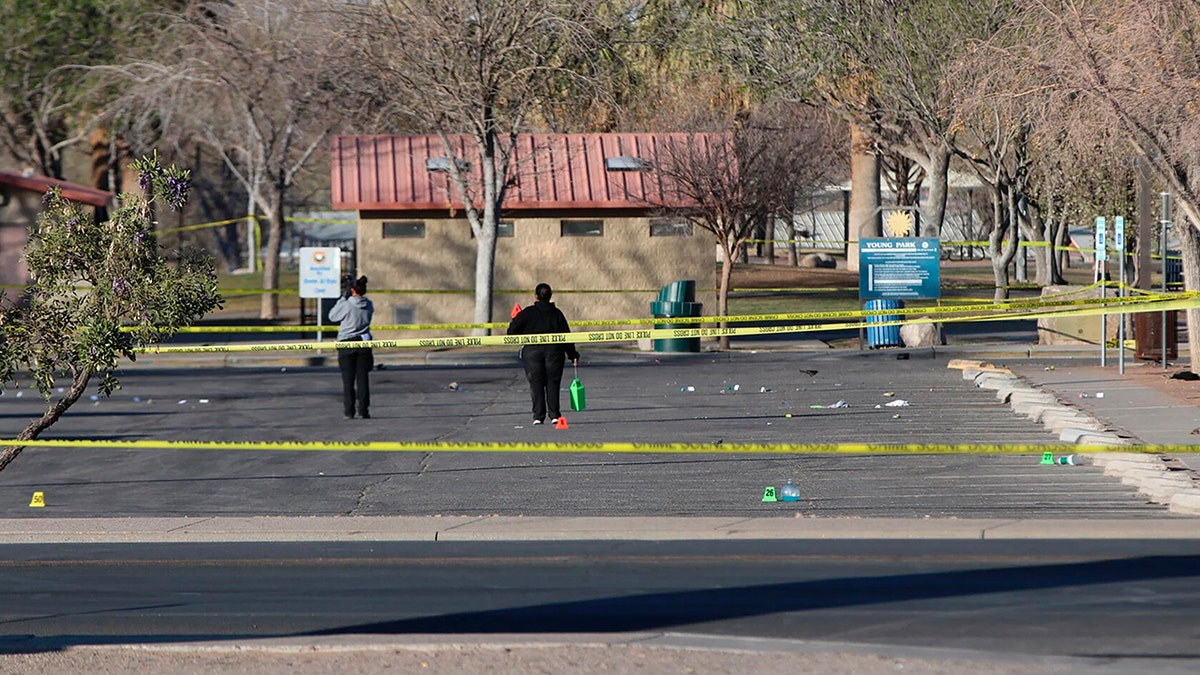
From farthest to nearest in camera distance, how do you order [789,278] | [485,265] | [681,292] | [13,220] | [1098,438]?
[789,278]
[13,220]
[485,265]
[681,292]
[1098,438]

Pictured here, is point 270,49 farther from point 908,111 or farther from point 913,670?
point 913,670

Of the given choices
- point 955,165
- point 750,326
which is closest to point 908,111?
point 750,326

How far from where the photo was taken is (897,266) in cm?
2802

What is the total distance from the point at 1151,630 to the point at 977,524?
2994 mm

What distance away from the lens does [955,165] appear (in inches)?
2191

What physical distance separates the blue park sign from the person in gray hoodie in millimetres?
11994

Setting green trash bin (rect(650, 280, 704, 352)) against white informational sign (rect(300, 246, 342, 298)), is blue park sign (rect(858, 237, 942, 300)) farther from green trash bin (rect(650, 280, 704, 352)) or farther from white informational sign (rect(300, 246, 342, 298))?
white informational sign (rect(300, 246, 342, 298))

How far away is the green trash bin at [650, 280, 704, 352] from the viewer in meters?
28.7

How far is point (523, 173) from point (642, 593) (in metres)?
22.8

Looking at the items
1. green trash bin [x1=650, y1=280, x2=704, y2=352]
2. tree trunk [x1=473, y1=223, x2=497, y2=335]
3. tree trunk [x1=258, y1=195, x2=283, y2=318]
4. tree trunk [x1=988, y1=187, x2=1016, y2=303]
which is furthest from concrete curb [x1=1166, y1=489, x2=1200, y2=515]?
tree trunk [x1=258, y1=195, x2=283, y2=318]

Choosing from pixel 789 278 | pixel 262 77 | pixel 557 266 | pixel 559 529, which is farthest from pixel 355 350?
pixel 789 278

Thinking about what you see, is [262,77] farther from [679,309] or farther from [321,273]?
[679,309]

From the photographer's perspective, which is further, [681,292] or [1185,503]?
[681,292]

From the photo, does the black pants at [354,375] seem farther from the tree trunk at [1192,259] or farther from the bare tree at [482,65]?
the bare tree at [482,65]
